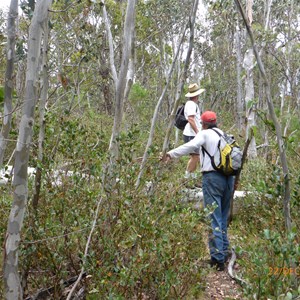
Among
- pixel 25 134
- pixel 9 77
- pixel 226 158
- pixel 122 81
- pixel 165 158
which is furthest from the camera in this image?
pixel 226 158

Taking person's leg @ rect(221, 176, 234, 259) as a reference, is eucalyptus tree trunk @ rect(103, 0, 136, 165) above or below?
above

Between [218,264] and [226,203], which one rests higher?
[226,203]


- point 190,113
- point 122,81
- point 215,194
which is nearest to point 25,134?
point 122,81

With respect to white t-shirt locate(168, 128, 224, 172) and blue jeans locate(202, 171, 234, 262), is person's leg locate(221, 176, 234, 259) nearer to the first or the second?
blue jeans locate(202, 171, 234, 262)

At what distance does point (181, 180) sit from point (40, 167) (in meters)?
1.28

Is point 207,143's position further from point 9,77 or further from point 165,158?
point 9,77

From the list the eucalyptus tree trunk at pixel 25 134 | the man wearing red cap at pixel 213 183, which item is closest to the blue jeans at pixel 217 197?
the man wearing red cap at pixel 213 183

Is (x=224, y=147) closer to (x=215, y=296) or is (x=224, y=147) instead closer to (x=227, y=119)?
(x=215, y=296)

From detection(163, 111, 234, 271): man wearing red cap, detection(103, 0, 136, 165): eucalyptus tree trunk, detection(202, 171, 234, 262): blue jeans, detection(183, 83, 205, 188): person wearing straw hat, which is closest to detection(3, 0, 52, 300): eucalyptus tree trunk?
detection(103, 0, 136, 165): eucalyptus tree trunk

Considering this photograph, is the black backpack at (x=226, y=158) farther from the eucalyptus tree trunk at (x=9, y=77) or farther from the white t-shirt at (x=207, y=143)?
the eucalyptus tree trunk at (x=9, y=77)

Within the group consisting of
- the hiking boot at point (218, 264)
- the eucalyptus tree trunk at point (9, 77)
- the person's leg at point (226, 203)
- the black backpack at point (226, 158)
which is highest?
the eucalyptus tree trunk at point (9, 77)

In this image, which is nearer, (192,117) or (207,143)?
(207,143)

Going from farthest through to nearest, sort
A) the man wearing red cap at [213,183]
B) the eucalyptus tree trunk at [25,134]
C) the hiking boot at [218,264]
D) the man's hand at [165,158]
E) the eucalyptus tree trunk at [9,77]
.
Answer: the hiking boot at [218,264], the man wearing red cap at [213,183], the man's hand at [165,158], the eucalyptus tree trunk at [9,77], the eucalyptus tree trunk at [25,134]

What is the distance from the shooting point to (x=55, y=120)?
141 inches
